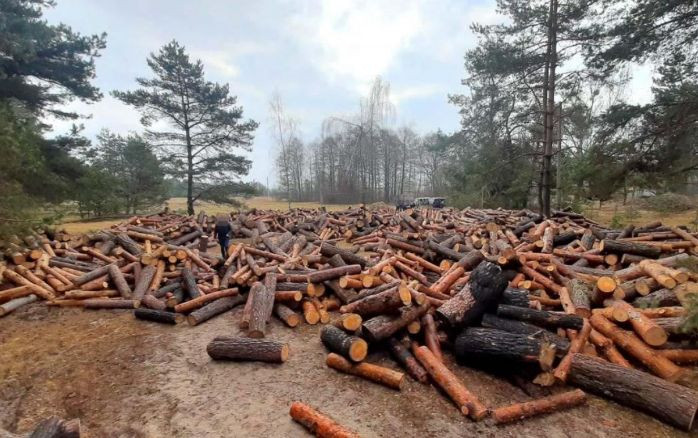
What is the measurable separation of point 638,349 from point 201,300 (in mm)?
7138

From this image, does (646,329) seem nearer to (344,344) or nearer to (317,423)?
(344,344)

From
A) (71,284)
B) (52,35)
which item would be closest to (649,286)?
(71,284)

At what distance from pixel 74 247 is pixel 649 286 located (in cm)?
1441

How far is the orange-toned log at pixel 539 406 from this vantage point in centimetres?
376

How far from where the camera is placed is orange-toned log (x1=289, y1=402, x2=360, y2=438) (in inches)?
133

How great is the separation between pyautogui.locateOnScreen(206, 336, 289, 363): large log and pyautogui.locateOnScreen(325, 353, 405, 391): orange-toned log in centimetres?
69

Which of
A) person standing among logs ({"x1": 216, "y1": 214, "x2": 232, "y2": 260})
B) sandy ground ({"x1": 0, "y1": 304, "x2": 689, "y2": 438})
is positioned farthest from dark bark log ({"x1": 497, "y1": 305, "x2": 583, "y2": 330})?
person standing among logs ({"x1": 216, "y1": 214, "x2": 232, "y2": 260})

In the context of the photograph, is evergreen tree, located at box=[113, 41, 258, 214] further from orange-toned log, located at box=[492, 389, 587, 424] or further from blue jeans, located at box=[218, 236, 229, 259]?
orange-toned log, located at box=[492, 389, 587, 424]

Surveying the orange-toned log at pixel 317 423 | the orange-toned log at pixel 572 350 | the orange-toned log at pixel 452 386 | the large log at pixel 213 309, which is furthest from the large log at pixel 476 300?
the large log at pixel 213 309

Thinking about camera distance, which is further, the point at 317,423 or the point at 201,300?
the point at 201,300

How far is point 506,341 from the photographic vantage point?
4.50 meters

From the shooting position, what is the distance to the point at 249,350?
4984 mm

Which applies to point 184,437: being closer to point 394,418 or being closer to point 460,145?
point 394,418

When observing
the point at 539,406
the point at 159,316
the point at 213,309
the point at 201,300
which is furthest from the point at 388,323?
the point at 159,316
